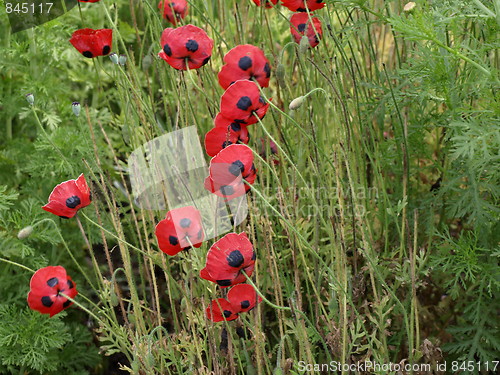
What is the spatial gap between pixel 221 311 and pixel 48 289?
38cm

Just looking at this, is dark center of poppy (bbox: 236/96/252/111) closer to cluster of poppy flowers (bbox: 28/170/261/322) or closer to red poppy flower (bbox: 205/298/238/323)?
cluster of poppy flowers (bbox: 28/170/261/322)

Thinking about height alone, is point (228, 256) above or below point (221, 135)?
below

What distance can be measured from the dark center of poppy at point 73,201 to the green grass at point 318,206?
52mm

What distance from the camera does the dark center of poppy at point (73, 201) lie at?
4.15ft

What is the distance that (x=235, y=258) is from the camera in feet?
3.60

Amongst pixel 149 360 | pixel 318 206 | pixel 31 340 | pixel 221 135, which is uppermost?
pixel 221 135

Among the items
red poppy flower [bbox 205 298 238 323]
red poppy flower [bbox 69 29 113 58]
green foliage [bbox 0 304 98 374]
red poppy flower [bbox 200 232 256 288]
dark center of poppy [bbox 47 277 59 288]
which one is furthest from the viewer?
green foliage [bbox 0 304 98 374]

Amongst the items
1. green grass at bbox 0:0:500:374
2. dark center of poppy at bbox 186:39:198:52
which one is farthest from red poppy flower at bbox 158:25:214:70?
green grass at bbox 0:0:500:374

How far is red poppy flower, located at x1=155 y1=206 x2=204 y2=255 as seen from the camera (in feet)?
3.77

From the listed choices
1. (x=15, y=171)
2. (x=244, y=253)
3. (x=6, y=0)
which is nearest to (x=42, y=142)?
(x=15, y=171)

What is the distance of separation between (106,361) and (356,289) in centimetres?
92

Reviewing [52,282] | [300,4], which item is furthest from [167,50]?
[52,282]

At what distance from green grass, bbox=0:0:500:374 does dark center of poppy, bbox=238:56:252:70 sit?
62 millimetres

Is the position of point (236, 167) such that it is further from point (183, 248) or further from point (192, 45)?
point (192, 45)
